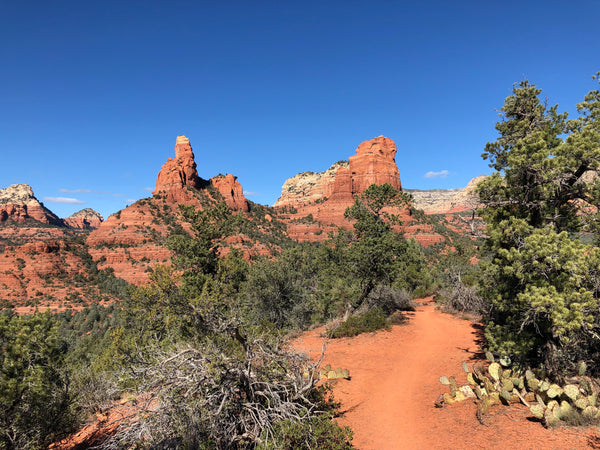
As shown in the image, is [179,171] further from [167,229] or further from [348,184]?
[348,184]

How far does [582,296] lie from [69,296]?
66.4 m

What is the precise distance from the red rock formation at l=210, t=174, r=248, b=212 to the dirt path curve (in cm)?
8028

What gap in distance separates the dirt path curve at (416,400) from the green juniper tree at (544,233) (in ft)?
6.79

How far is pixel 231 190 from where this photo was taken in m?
95.8

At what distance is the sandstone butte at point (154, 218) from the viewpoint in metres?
64.2

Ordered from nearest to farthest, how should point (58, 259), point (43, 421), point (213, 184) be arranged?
point (43, 421)
point (58, 259)
point (213, 184)

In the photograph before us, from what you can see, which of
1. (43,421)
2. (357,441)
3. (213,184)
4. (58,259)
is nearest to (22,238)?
(58,259)

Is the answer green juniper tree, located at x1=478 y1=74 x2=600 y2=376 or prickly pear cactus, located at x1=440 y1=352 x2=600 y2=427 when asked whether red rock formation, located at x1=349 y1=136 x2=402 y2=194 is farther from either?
prickly pear cactus, located at x1=440 y1=352 x2=600 y2=427

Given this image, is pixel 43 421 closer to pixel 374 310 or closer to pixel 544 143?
pixel 544 143

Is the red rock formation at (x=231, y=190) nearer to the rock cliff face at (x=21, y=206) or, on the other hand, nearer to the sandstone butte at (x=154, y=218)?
the sandstone butte at (x=154, y=218)

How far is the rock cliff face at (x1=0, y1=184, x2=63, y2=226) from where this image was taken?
13162 centimetres

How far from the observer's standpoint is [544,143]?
795 cm

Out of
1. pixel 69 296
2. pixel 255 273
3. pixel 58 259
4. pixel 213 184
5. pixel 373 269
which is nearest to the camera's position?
pixel 373 269

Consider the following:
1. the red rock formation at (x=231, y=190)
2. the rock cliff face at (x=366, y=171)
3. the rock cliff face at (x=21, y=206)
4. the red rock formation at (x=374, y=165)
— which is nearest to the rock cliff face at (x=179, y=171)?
the red rock formation at (x=231, y=190)
